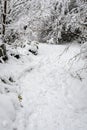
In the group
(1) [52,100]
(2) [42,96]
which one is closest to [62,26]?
(2) [42,96]

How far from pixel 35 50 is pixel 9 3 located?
3030mm

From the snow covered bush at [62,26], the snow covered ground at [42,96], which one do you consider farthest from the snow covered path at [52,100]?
the snow covered bush at [62,26]

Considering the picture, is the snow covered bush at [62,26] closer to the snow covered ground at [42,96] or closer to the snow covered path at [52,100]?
the snow covered ground at [42,96]

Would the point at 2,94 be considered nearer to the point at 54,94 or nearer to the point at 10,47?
the point at 54,94

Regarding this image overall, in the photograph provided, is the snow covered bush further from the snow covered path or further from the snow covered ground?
the snow covered path

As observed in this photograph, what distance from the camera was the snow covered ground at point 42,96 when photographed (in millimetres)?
4055

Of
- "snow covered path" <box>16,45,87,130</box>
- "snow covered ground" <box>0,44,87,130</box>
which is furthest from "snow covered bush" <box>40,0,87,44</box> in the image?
"snow covered path" <box>16,45,87,130</box>

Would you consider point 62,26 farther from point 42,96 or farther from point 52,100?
point 52,100

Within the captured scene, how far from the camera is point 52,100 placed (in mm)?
5066

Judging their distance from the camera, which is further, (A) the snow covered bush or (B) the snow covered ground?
(A) the snow covered bush

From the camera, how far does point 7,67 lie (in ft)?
21.8

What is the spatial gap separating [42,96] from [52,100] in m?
0.34

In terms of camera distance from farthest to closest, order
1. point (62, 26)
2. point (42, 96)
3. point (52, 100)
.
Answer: point (62, 26)
point (42, 96)
point (52, 100)

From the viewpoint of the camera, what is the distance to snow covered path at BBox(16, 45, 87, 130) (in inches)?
161
